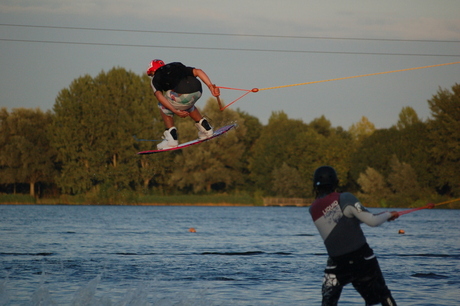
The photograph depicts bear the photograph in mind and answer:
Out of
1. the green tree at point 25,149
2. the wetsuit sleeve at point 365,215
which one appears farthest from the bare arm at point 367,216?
the green tree at point 25,149

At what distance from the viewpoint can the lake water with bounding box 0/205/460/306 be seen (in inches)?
584

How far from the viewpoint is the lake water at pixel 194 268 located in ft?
48.7

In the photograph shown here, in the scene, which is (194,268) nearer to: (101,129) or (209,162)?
(101,129)

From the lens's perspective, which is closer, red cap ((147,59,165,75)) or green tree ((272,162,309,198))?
red cap ((147,59,165,75))

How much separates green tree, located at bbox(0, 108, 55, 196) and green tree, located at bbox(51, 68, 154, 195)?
2.09 metres

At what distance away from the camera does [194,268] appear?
20562 millimetres

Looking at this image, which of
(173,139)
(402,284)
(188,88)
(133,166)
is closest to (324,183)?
(188,88)

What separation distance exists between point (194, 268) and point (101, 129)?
5632cm

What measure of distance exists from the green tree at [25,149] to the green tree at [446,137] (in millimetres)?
42968

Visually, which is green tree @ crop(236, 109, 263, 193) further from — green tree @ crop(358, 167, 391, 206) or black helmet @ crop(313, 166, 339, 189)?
black helmet @ crop(313, 166, 339, 189)

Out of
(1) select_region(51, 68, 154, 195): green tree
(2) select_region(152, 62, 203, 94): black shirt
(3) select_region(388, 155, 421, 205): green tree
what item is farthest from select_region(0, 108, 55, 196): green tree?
(2) select_region(152, 62, 203, 94): black shirt

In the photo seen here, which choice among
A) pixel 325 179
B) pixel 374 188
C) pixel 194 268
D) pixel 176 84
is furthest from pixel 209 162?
pixel 325 179

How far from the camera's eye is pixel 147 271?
19.7 metres

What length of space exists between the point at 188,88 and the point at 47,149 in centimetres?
6891
